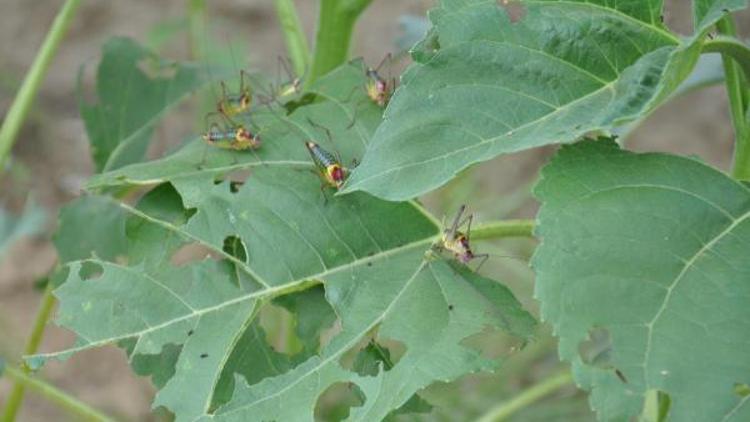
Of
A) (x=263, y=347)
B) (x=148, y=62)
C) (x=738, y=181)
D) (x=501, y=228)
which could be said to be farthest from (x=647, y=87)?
(x=148, y=62)

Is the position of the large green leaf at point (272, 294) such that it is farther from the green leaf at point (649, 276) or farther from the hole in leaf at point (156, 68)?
the hole in leaf at point (156, 68)

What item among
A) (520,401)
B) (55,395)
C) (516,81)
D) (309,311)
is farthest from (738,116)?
(55,395)

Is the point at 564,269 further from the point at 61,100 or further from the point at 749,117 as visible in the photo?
the point at 61,100

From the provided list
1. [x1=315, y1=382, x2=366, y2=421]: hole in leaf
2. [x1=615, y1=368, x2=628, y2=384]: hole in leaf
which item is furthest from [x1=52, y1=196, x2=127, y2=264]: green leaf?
[x1=615, y1=368, x2=628, y2=384]: hole in leaf

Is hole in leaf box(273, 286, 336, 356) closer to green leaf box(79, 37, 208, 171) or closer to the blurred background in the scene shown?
green leaf box(79, 37, 208, 171)

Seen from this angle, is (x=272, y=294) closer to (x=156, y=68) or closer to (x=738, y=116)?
(x=738, y=116)
